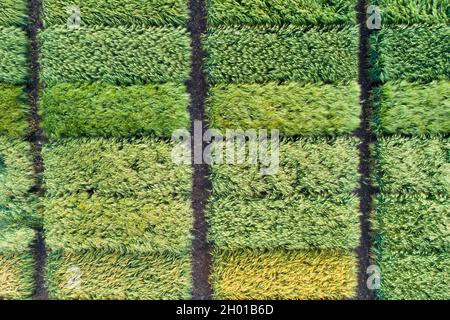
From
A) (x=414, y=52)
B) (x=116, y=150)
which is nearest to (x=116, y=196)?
(x=116, y=150)

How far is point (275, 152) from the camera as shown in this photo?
331cm

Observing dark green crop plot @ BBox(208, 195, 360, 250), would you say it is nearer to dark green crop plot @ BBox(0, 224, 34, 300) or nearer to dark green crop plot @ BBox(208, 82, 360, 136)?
dark green crop plot @ BBox(208, 82, 360, 136)

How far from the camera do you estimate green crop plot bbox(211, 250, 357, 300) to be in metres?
3.35

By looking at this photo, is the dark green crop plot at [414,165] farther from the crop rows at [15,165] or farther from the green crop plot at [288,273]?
the crop rows at [15,165]

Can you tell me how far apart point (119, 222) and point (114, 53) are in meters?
1.59

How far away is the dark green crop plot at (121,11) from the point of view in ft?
10.7

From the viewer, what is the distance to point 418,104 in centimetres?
322

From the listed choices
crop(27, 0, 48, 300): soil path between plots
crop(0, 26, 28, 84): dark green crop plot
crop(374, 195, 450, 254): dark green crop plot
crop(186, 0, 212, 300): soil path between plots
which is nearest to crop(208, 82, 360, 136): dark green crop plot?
crop(186, 0, 212, 300): soil path between plots

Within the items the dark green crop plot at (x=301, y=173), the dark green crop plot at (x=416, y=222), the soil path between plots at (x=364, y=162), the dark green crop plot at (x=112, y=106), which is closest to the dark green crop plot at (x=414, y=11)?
the soil path between plots at (x=364, y=162)

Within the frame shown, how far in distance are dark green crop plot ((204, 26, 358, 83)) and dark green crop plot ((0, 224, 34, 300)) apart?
2434 millimetres

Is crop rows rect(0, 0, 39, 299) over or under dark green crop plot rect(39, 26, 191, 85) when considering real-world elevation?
under
